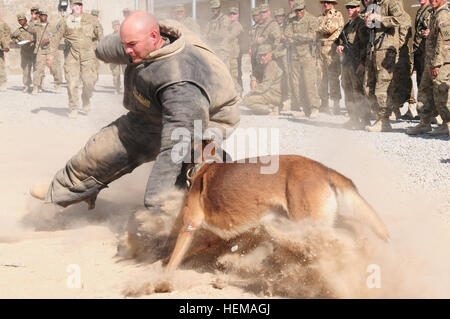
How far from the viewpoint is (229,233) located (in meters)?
3.62

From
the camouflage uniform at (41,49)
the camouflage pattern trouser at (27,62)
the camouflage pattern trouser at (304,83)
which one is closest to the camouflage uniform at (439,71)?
the camouflage pattern trouser at (304,83)

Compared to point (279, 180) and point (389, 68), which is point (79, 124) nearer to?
point (389, 68)

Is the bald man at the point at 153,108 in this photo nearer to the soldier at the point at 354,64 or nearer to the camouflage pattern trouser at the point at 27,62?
the soldier at the point at 354,64

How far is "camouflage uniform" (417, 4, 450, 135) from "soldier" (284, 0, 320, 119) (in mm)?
3083

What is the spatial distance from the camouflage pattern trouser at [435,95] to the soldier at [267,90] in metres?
3.97

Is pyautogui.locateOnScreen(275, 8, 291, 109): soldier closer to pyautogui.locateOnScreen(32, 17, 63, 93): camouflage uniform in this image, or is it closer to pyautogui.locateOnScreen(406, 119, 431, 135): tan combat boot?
pyautogui.locateOnScreen(406, 119, 431, 135): tan combat boot

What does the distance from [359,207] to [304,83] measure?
30.7 ft

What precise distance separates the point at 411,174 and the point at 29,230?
3.96m

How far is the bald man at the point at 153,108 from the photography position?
3.93 meters

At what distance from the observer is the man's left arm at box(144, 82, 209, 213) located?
3.86 meters

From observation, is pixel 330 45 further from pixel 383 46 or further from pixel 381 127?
pixel 381 127

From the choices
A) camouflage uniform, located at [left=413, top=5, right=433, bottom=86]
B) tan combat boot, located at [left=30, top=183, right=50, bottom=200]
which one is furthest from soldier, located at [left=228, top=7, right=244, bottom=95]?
tan combat boot, located at [left=30, top=183, right=50, bottom=200]

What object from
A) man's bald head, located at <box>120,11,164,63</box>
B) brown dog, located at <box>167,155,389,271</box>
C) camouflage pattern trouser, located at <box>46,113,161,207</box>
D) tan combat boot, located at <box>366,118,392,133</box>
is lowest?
tan combat boot, located at <box>366,118,392,133</box>

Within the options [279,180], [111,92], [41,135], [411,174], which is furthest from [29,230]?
[111,92]
